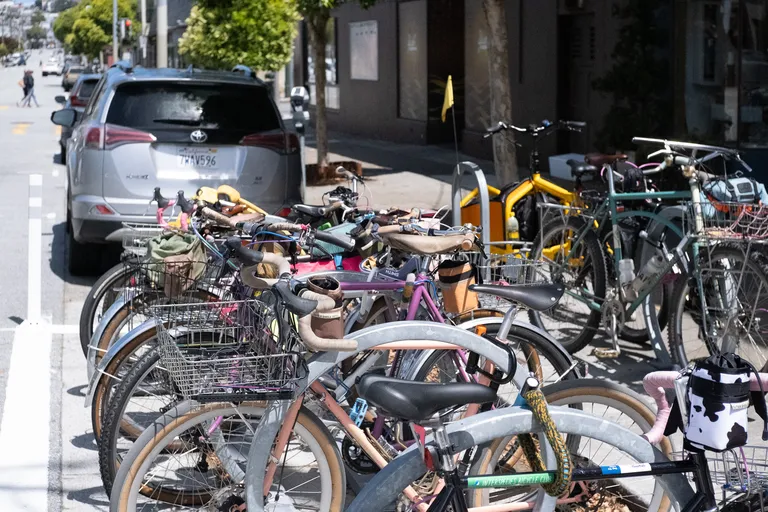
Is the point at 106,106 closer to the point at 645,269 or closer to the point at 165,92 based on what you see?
the point at 165,92

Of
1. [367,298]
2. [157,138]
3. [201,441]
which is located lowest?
[201,441]

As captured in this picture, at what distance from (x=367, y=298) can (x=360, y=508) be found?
1717 millimetres

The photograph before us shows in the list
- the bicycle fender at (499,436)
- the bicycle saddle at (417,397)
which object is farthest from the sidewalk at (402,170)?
the bicycle saddle at (417,397)

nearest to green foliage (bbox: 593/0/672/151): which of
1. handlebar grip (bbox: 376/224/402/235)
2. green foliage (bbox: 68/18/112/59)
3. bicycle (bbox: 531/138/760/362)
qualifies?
bicycle (bbox: 531/138/760/362)

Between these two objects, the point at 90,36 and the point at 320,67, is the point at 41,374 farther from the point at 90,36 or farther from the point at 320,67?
the point at 90,36

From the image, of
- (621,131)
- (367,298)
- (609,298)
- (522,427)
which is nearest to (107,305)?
(367,298)

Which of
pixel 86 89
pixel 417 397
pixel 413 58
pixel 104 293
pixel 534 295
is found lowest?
pixel 104 293

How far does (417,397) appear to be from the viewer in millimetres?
3070

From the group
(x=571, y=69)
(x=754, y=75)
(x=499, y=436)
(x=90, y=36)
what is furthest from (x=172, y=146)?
(x=90, y=36)

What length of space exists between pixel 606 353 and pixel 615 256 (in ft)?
2.07

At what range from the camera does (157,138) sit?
8.88 m

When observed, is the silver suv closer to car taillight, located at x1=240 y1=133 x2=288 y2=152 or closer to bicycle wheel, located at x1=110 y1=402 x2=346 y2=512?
car taillight, located at x1=240 y1=133 x2=288 y2=152

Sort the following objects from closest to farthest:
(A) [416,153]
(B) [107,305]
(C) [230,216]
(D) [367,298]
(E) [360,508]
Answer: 1. (E) [360,508]
2. (D) [367,298]
3. (C) [230,216]
4. (B) [107,305]
5. (A) [416,153]

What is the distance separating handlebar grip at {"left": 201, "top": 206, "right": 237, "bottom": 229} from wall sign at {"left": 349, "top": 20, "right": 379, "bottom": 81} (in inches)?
750
